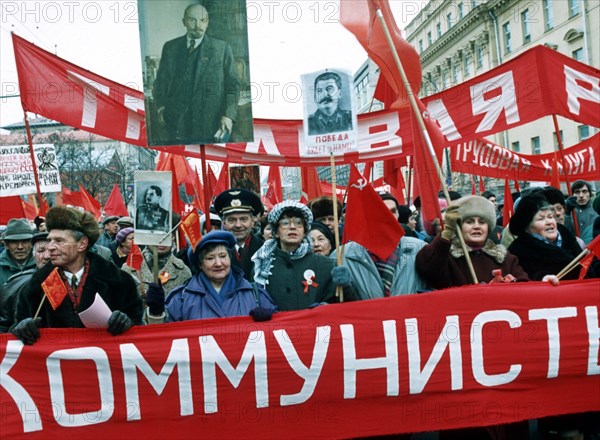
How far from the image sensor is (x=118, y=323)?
3.64 metres

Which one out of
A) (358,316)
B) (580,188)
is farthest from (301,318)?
(580,188)

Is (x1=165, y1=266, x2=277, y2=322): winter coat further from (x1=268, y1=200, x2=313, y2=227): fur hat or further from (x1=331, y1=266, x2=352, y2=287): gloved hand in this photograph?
(x1=268, y1=200, x2=313, y2=227): fur hat

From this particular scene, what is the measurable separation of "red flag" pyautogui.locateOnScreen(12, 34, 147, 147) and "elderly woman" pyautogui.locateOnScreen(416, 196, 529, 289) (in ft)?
10.1

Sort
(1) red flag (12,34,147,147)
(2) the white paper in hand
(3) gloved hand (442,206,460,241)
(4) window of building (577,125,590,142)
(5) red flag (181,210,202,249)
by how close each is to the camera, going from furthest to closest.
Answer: (4) window of building (577,125,590,142), (1) red flag (12,34,147,147), (5) red flag (181,210,202,249), (3) gloved hand (442,206,460,241), (2) the white paper in hand

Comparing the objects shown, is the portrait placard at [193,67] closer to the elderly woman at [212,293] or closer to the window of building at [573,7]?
the elderly woman at [212,293]

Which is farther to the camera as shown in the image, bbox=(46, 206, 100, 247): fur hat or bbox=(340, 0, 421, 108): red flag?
bbox=(340, 0, 421, 108): red flag

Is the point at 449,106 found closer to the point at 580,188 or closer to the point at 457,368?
the point at 580,188

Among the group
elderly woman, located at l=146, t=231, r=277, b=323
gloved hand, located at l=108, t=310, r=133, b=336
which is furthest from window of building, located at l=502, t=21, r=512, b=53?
→ gloved hand, located at l=108, t=310, r=133, b=336

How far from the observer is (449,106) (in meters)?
6.71

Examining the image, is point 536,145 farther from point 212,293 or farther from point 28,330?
point 28,330

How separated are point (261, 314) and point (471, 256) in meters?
1.38

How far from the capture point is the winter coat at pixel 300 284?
4.29 m

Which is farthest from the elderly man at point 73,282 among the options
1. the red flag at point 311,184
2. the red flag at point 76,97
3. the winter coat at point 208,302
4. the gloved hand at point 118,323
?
the red flag at point 311,184

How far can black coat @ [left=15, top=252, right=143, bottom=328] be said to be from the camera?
3.76m
